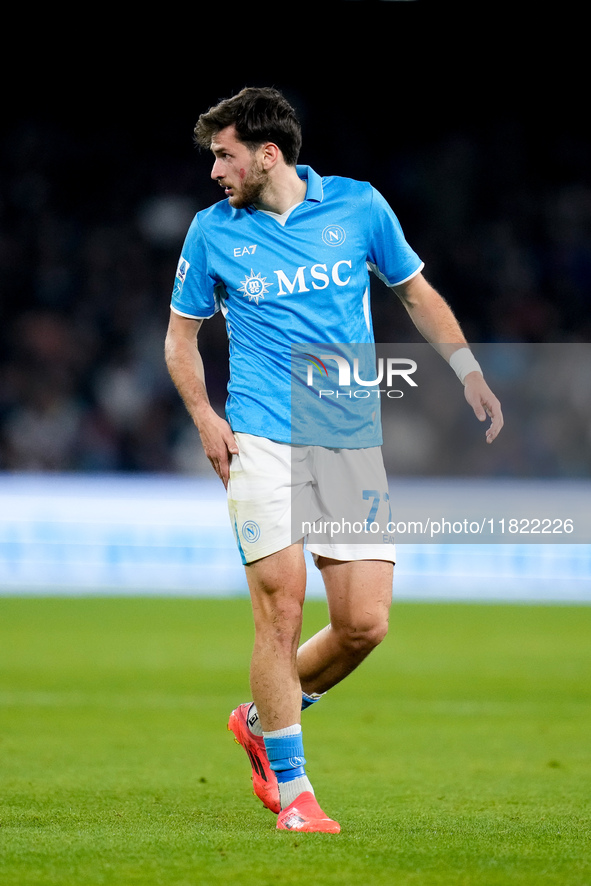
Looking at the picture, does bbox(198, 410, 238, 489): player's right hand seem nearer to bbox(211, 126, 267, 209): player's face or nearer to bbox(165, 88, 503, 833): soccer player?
bbox(165, 88, 503, 833): soccer player

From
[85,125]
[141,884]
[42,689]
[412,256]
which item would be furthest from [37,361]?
[141,884]

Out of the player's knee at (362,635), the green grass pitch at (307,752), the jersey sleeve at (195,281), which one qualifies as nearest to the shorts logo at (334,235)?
the jersey sleeve at (195,281)

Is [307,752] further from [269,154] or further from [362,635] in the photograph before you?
[269,154]

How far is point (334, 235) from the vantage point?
3.78m

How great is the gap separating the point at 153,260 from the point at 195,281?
40.7 feet

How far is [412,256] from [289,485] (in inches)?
34.7

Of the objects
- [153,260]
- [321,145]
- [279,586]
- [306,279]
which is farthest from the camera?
[321,145]

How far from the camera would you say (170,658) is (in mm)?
8586

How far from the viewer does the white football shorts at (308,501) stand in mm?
3654

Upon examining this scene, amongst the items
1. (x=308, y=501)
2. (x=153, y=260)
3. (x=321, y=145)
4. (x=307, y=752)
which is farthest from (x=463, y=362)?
(x=321, y=145)

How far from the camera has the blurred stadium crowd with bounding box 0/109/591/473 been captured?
14.1m

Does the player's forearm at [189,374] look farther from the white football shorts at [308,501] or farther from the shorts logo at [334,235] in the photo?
the shorts logo at [334,235]

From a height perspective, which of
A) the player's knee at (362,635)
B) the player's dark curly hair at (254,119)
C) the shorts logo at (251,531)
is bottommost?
the player's knee at (362,635)

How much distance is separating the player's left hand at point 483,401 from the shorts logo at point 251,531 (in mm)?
777
